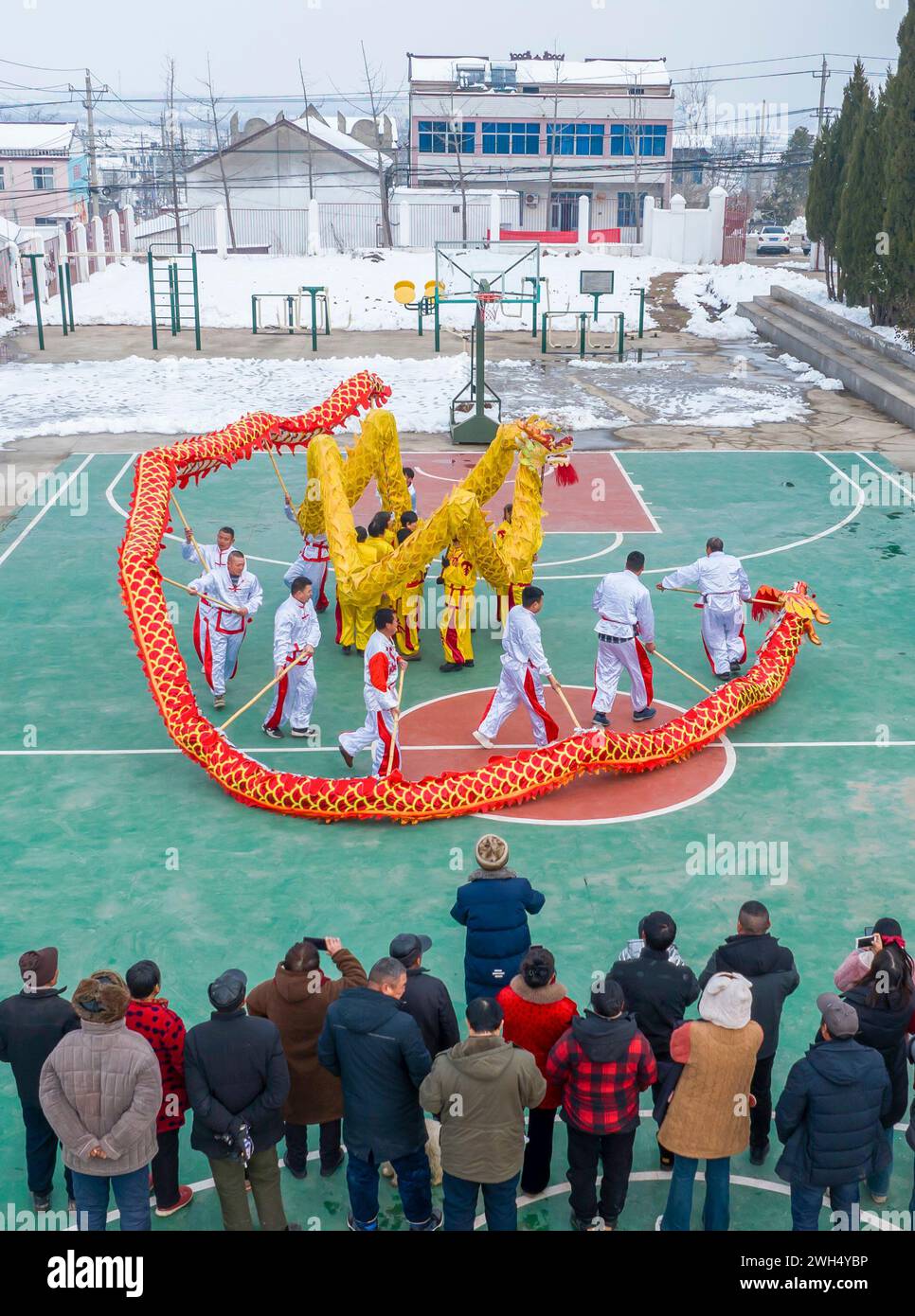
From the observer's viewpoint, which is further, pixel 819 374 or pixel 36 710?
pixel 819 374

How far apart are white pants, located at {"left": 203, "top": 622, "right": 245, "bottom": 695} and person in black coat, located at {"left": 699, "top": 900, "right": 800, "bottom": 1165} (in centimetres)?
740

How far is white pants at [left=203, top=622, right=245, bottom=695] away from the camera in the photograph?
14.0 m

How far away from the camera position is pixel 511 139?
70.4 metres

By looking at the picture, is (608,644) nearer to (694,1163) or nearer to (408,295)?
(694,1163)

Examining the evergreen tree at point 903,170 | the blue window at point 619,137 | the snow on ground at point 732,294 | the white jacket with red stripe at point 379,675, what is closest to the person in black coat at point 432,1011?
the white jacket with red stripe at point 379,675

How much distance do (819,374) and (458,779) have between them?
2295cm

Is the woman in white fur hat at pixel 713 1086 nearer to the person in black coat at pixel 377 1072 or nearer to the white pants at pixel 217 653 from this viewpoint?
the person in black coat at pixel 377 1072

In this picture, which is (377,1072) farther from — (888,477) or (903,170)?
(903,170)

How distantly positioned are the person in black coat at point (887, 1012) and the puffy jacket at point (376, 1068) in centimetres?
240

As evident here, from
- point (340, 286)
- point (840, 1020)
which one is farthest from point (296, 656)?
point (340, 286)

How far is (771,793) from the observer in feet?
40.5

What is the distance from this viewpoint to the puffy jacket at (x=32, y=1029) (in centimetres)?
725

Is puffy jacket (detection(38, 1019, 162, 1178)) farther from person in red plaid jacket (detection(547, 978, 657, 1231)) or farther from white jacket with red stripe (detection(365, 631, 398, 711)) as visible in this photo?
white jacket with red stripe (detection(365, 631, 398, 711))

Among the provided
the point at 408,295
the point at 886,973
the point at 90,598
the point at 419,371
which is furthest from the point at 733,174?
the point at 886,973
